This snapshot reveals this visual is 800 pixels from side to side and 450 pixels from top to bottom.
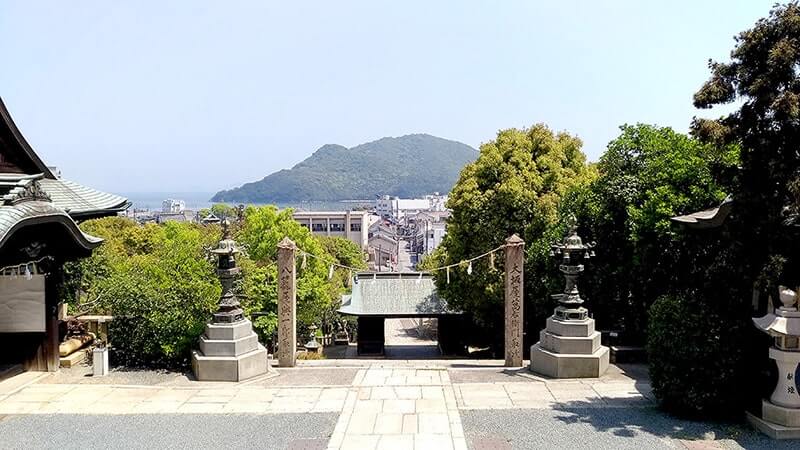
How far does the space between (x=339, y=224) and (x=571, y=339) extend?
299ft

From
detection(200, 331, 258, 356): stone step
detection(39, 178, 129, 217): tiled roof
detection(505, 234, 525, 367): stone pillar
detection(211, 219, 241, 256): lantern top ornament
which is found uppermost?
detection(39, 178, 129, 217): tiled roof

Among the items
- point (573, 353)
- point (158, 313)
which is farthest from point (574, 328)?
point (158, 313)

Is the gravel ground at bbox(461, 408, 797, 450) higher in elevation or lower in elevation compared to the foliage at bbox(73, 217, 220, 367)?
lower

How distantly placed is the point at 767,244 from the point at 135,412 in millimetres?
9538

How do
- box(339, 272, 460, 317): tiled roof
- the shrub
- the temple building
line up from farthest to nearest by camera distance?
box(339, 272, 460, 317): tiled roof → the temple building → the shrub

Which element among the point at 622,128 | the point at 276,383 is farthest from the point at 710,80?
the point at 276,383

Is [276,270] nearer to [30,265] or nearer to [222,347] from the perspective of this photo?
[222,347]

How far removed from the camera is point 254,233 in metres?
25.0

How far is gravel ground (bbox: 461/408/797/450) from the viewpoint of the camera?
7.76 meters

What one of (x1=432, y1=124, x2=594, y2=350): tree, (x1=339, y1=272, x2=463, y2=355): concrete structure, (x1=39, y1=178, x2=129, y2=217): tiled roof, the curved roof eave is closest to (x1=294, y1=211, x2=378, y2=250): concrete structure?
(x1=339, y1=272, x2=463, y2=355): concrete structure

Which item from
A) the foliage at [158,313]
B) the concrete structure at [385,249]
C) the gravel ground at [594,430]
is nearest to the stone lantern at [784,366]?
the gravel ground at [594,430]

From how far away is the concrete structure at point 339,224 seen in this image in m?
98.8

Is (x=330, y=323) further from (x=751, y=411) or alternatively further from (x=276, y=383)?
(x=751, y=411)

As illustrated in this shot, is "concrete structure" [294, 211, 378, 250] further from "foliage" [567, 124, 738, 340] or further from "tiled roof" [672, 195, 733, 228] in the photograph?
"tiled roof" [672, 195, 733, 228]
